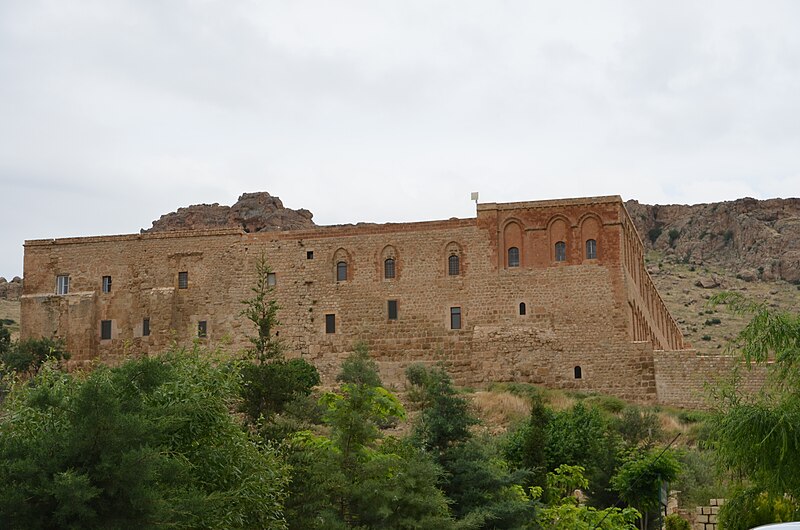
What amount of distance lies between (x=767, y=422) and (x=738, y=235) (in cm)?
7163

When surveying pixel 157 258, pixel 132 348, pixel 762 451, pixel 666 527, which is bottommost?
pixel 666 527

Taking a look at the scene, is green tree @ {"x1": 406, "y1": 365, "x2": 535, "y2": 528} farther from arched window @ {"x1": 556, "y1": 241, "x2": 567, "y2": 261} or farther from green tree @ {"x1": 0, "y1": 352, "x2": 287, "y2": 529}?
arched window @ {"x1": 556, "y1": 241, "x2": 567, "y2": 261}

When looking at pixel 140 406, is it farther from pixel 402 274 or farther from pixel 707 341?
pixel 707 341

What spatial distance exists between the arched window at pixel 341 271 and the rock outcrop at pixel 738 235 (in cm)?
4319

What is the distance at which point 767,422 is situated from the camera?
716 inches

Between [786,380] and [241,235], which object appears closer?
[786,380]

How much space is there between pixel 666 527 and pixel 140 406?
14.1 m

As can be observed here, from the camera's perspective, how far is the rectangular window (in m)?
48.7

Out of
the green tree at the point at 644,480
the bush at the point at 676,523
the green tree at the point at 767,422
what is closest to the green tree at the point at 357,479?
the green tree at the point at 767,422

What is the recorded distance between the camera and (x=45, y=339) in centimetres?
4756

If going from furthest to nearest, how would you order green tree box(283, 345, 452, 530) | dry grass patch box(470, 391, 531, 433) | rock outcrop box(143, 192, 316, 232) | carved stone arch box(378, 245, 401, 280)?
rock outcrop box(143, 192, 316, 232)
carved stone arch box(378, 245, 401, 280)
dry grass patch box(470, 391, 531, 433)
green tree box(283, 345, 452, 530)

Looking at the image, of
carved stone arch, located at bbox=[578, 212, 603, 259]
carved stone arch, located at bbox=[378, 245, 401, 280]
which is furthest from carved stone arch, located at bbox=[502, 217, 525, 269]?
carved stone arch, located at bbox=[378, 245, 401, 280]

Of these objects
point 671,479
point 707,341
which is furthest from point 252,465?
point 707,341

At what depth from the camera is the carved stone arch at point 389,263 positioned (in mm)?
45500
